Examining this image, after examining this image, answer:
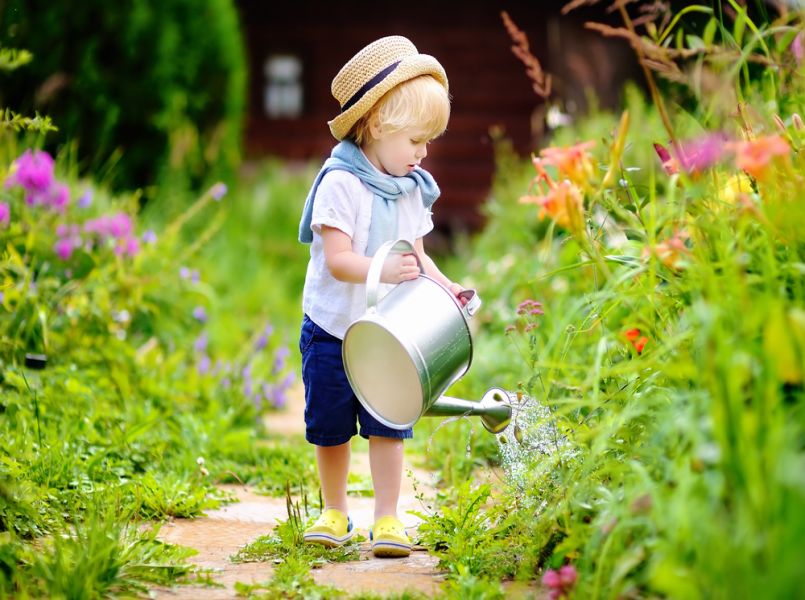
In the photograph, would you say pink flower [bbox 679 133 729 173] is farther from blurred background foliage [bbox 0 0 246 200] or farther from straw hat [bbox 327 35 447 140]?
blurred background foliage [bbox 0 0 246 200]

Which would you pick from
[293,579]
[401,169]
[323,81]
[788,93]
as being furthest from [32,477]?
[323,81]

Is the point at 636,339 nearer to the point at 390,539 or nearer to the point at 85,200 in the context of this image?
the point at 390,539

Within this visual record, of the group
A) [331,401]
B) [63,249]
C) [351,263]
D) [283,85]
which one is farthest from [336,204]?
[283,85]

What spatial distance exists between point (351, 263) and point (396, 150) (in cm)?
34

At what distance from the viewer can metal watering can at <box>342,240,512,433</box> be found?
2176 millimetres

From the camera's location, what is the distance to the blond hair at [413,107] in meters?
2.41

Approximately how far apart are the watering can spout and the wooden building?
8665mm

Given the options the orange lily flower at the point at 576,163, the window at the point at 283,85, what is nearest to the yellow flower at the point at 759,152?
the orange lily flower at the point at 576,163

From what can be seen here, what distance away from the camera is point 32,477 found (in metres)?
2.58

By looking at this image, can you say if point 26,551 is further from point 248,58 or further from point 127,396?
point 248,58

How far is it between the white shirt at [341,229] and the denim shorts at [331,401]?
6 cm

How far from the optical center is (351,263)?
92.7 inches

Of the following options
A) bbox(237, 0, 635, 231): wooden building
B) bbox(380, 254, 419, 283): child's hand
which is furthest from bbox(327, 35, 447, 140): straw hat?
bbox(237, 0, 635, 231): wooden building

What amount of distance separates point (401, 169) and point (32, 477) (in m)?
1.31
